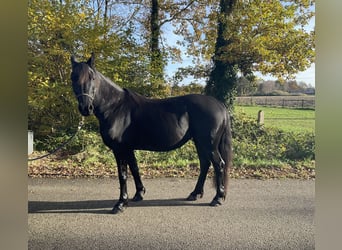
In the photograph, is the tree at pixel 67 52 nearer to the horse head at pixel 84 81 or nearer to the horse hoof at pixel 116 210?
the horse head at pixel 84 81

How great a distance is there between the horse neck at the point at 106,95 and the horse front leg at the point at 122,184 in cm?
46

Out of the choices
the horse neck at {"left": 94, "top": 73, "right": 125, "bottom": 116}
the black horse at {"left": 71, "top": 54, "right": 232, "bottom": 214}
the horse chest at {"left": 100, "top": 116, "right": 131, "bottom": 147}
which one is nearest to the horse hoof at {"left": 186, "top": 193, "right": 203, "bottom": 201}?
the black horse at {"left": 71, "top": 54, "right": 232, "bottom": 214}

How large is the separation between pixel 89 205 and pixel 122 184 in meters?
0.40

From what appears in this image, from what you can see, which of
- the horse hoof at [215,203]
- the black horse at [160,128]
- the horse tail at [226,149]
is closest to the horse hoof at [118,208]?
the black horse at [160,128]

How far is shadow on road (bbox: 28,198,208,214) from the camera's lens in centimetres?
296

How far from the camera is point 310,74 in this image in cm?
284

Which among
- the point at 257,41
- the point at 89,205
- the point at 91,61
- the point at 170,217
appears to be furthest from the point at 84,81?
the point at 257,41

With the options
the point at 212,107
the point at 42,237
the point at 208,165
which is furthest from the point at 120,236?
the point at 212,107

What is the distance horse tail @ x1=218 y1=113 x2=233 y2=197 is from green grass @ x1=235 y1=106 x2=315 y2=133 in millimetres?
204

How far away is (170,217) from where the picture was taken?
114 inches

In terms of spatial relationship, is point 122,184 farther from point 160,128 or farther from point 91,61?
point 91,61

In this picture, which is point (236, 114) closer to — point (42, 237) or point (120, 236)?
point (120, 236)

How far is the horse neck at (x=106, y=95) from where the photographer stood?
285 centimetres

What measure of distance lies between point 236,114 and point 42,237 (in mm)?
2122
